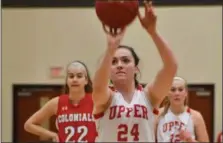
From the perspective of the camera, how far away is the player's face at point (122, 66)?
277cm

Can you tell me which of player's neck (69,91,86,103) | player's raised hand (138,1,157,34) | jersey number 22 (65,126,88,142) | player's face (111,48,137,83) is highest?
player's raised hand (138,1,157,34)

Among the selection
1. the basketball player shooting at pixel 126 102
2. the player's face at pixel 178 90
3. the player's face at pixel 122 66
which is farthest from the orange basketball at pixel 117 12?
the player's face at pixel 178 90

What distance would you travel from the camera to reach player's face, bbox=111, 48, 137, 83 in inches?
109

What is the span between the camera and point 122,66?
9.12 feet

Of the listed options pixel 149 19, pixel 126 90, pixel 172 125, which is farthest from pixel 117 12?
pixel 172 125

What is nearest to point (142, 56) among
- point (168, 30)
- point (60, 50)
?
point (168, 30)

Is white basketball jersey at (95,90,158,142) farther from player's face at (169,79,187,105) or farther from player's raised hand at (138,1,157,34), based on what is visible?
player's face at (169,79,187,105)

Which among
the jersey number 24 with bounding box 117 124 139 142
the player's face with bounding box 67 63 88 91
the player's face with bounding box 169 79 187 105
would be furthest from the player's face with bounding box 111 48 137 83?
the player's face with bounding box 169 79 187 105

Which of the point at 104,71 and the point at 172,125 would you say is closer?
the point at 104,71

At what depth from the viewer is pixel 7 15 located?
783 centimetres

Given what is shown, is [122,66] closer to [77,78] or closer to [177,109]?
[77,78]

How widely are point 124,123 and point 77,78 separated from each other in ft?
5.26

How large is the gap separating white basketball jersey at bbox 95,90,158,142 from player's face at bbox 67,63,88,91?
1.52m

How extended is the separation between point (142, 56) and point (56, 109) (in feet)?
11.1
